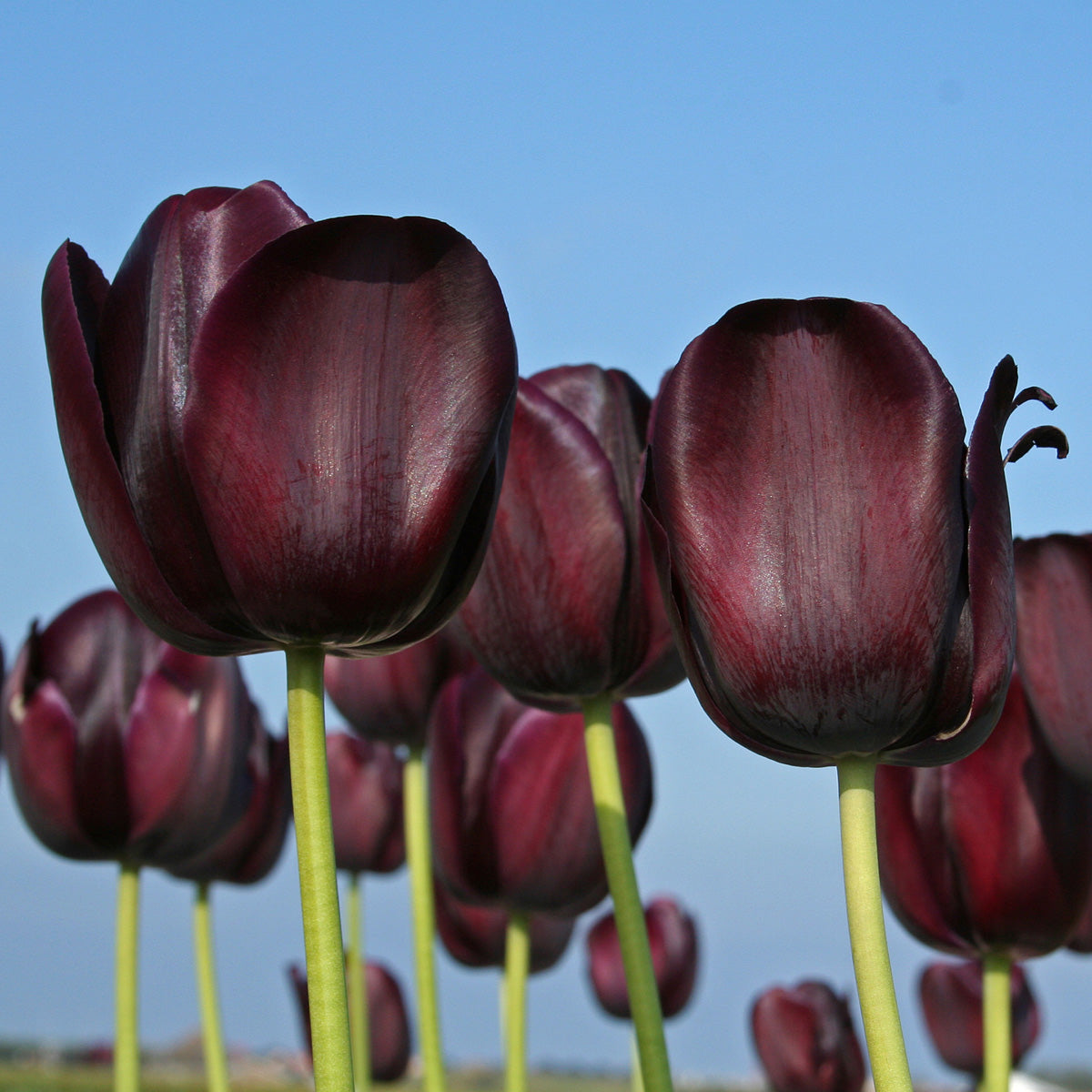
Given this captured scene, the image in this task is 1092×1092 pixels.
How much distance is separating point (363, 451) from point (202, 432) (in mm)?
82

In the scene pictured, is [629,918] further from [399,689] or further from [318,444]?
[399,689]

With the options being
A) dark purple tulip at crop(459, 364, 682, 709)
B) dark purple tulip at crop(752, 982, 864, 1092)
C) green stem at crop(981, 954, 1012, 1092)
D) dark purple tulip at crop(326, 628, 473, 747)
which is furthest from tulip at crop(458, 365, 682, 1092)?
dark purple tulip at crop(752, 982, 864, 1092)

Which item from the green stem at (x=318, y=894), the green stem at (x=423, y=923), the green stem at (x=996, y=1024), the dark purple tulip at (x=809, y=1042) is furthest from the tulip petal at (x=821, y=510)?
the dark purple tulip at (x=809, y=1042)

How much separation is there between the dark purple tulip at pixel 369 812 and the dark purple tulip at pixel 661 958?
0.50 metres

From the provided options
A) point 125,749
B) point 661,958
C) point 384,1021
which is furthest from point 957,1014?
point 125,749

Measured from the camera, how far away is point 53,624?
1792mm

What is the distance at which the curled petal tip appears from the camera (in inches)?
35.4

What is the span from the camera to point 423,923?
184cm

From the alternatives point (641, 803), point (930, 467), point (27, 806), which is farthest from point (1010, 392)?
point (27, 806)

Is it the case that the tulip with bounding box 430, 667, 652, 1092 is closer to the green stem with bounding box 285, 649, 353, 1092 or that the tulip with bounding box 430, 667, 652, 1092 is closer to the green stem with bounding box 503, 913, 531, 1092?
the green stem with bounding box 503, 913, 531, 1092

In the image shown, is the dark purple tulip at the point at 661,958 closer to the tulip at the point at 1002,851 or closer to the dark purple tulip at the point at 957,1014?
the dark purple tulip at the point at 957,1014

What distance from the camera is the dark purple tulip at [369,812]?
303cm

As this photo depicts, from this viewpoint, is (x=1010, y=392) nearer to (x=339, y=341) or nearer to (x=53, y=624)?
(x=339, y=341)

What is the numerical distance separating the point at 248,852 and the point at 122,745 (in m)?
0.58
